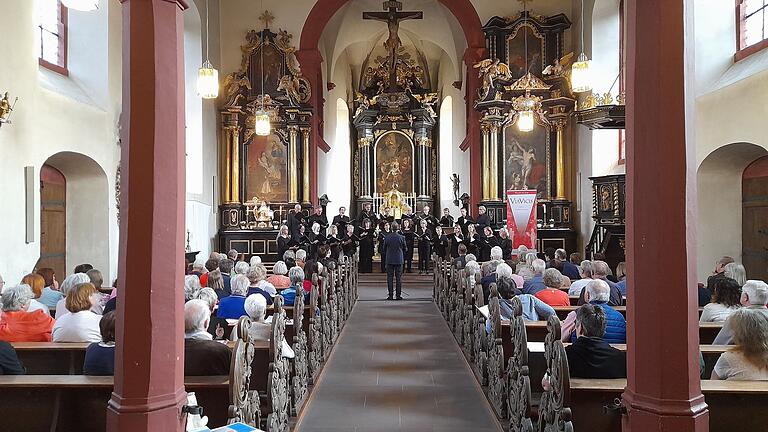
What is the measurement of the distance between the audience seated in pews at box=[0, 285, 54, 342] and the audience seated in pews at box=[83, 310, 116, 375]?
191 centimetres

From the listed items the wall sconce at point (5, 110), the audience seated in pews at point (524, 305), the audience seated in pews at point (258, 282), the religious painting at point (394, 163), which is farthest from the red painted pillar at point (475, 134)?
the wall sconce at point (5, 110)

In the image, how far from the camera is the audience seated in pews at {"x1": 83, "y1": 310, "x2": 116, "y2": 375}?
4.43 meters

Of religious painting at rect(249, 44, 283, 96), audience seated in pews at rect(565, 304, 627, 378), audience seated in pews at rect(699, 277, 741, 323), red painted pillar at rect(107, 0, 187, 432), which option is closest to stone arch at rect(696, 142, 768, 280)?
audience seated in pews at rect(699, 277, 741, 323)

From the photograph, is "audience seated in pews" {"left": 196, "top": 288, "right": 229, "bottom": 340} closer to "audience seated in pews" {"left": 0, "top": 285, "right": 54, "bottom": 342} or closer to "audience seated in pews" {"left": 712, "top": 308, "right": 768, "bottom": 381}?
"audience seated in pews" {"left": 0, "top": 285, "right": 54, "bottom": 342}

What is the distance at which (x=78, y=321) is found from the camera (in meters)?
5.67

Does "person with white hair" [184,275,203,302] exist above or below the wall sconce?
below

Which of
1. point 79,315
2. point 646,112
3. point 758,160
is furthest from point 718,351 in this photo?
point 758,160

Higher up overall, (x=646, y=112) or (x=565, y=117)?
(x=565, y=117)

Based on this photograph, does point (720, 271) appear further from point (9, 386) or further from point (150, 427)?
point (9, 386)

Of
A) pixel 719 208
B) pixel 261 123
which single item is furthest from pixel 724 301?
pixel 261 123

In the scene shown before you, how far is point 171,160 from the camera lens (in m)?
3.96

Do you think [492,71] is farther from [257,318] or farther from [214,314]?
[257,318]

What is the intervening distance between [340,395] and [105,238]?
765 cm

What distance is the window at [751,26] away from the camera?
11.3 m
